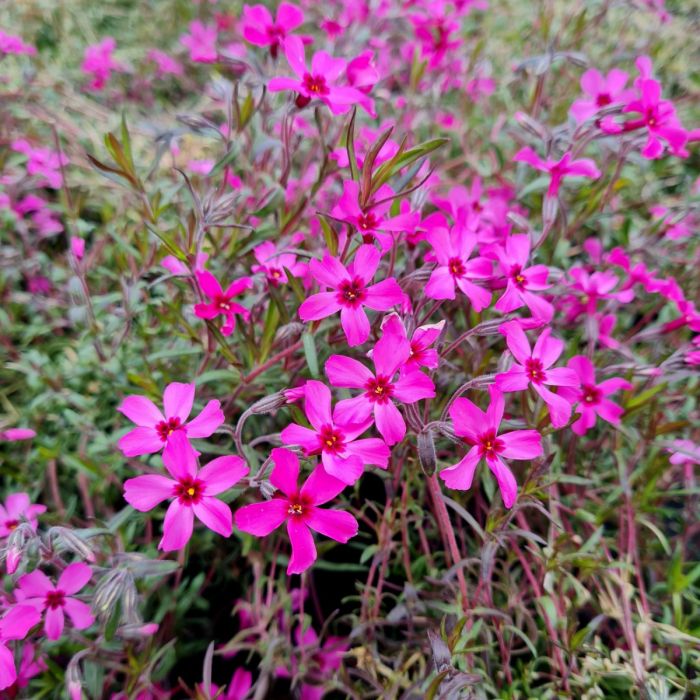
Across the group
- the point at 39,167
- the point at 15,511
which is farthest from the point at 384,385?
the point at 39,167

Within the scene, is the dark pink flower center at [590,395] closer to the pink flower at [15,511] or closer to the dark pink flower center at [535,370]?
the dark pink flower center at [535,370]

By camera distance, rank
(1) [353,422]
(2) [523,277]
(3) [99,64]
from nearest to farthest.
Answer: (1) [353,422] < (2) [523,277] < (3) [99,64]

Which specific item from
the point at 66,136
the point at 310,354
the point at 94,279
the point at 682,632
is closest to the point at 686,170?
the point at 682,632

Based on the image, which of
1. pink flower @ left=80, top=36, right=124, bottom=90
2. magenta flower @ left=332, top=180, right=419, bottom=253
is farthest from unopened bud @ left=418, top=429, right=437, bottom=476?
pink flower @ left=80, top=36, right=124, bottom=90

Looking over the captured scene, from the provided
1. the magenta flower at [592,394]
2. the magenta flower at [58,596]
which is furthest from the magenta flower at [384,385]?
the magenta flower at [58,596]

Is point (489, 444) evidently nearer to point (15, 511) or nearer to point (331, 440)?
point (331, 440)

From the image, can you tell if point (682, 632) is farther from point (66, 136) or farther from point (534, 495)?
point (66, 136)

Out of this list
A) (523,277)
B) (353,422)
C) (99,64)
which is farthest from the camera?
(99,64)
